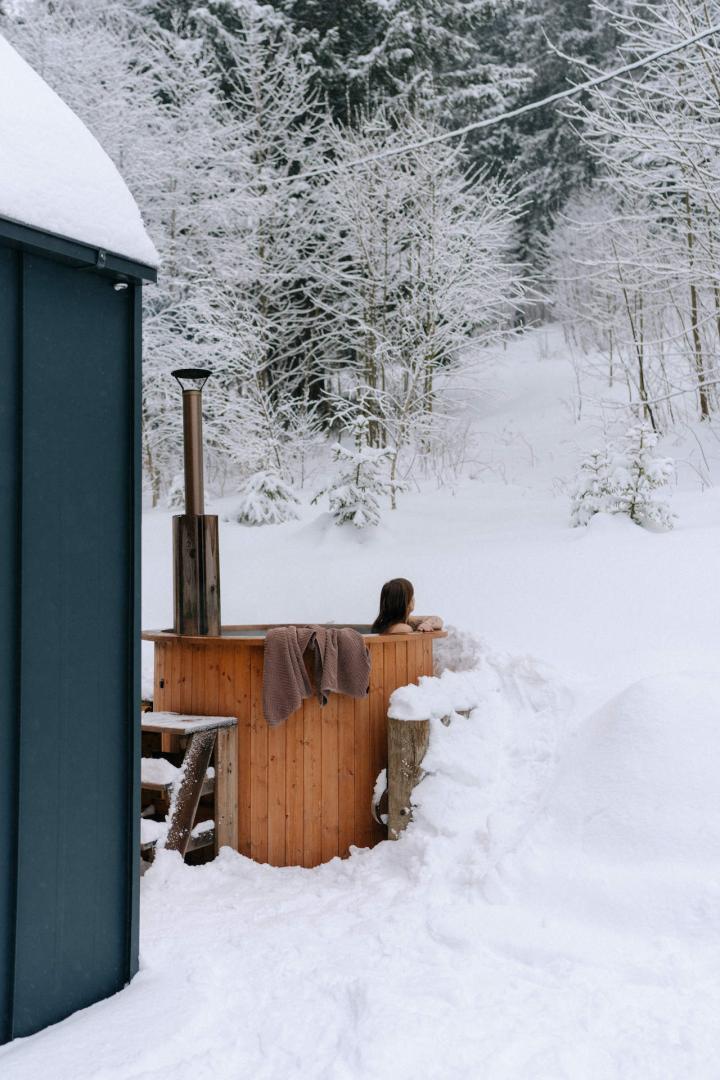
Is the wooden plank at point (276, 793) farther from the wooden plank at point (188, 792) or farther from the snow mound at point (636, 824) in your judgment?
the snow mound at point (636, 824)

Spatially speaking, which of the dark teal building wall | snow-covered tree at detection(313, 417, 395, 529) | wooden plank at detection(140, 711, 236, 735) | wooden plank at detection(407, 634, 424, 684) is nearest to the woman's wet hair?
wooden plank at detection(407, 634, 424, 684)

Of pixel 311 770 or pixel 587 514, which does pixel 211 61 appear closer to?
pixel 587 514

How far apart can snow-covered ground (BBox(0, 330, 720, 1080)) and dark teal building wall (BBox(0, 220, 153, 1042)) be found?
260 mm

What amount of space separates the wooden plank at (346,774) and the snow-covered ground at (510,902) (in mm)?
174

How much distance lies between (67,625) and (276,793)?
1.94 meters

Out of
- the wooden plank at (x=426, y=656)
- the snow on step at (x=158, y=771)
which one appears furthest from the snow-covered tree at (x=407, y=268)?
the snow on step at (x=158, y=771)

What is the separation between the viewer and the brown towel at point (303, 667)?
4121 millimetres

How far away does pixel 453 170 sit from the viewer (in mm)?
12031

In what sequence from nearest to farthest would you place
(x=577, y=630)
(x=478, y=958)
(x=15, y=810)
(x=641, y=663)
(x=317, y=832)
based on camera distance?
(x=15, y=810) < (x=478, y=958) < (x=317, y=832) < (x=641, y=663) < (x=577, y=630)

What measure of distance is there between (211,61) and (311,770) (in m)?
11.8

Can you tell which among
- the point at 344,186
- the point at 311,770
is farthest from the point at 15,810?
the point at 344,186

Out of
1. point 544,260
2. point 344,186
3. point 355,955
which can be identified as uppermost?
point 544,260

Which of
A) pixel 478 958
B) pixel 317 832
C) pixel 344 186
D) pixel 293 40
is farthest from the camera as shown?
pixel 293 40

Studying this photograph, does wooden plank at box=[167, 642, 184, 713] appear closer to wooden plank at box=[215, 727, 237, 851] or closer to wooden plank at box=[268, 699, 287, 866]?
wooden plank at box=[215, 727, 237, 851]
